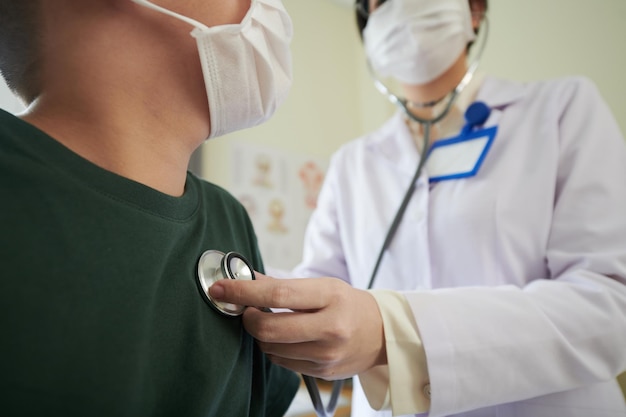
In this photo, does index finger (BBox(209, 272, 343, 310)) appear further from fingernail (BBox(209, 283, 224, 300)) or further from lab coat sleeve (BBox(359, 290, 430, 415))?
lab coat sleeve (BBox(359, 290, 430, 415))

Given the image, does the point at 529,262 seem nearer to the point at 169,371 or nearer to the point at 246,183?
the point at 169,371

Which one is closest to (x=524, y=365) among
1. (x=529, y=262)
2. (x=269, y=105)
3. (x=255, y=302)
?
(x=529, y=262)

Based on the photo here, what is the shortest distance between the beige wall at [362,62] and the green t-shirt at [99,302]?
68 centimetres

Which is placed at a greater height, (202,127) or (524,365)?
(202,127)

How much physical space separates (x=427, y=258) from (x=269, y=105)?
19.2 inches

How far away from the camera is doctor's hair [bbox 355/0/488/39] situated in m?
1.11

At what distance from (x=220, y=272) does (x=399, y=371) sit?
29 cm

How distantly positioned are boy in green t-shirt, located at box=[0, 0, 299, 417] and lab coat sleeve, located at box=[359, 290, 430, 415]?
17 cm

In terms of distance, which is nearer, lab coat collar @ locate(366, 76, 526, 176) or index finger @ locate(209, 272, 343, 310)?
index finger @ locate(209, 272, 343, 310)

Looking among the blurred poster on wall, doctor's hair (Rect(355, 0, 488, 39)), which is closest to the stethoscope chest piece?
doctor's hair (Rect(355, 0, 488, 39))

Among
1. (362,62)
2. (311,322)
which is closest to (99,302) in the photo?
(311,322)

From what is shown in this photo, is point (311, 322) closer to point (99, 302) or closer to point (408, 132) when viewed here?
point (99, 302)

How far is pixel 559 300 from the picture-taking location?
26.8 inches

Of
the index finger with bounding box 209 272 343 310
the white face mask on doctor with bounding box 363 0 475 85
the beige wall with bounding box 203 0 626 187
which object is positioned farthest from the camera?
the beige wall with bounding box 203 0 626 187
